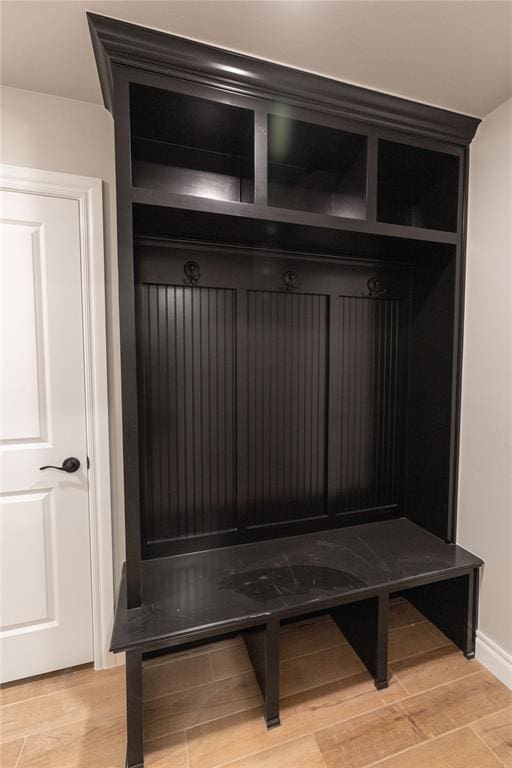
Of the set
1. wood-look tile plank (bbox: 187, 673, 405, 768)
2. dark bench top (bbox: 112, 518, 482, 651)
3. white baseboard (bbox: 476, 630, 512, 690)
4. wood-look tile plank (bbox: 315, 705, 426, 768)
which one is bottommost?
→ wood-look tile plank (bbox: 187, 673, 405, 768)

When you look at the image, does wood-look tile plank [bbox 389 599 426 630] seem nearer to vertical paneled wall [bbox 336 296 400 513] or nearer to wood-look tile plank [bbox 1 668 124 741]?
vertical paneled wall [bbox 336 296 400 513]

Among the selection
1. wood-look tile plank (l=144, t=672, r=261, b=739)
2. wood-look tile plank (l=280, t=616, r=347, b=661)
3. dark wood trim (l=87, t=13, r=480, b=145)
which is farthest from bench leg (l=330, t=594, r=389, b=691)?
dark wood trim (l=87, t=13, r=480, b=145)

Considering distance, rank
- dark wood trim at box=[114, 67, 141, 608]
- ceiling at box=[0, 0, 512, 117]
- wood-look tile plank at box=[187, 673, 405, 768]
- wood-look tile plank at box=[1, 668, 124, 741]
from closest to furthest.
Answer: ceiling at box=[0, 0, 512, 117]
dark wood trim at box=[114, 67, 141, 608]
wood-look tile plank at box=[187, 673, 405, 768]
wood-look tile plank at box=[1, 668, 124, 741]

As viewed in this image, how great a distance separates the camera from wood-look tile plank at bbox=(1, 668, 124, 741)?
4.90 feet

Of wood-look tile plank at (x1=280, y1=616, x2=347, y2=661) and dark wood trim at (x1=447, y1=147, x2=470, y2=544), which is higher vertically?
dark wood trim at (x1=447, y1=147, x2=470, y2=544)

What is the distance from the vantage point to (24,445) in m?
1.66

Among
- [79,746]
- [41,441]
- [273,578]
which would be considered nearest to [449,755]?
[273,578]

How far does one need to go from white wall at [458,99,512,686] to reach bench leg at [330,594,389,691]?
0.54 m

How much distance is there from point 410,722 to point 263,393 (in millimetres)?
1475

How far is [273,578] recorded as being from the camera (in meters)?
1.63

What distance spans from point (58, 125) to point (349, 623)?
2645 mm

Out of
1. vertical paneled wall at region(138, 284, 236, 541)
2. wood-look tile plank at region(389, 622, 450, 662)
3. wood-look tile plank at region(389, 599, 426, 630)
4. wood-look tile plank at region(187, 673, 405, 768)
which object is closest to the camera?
wood-look tile plank at region(187, 673, 405, 768)

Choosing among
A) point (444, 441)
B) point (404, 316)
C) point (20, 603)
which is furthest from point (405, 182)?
point (20, 603)

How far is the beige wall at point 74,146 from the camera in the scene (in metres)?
1.55
